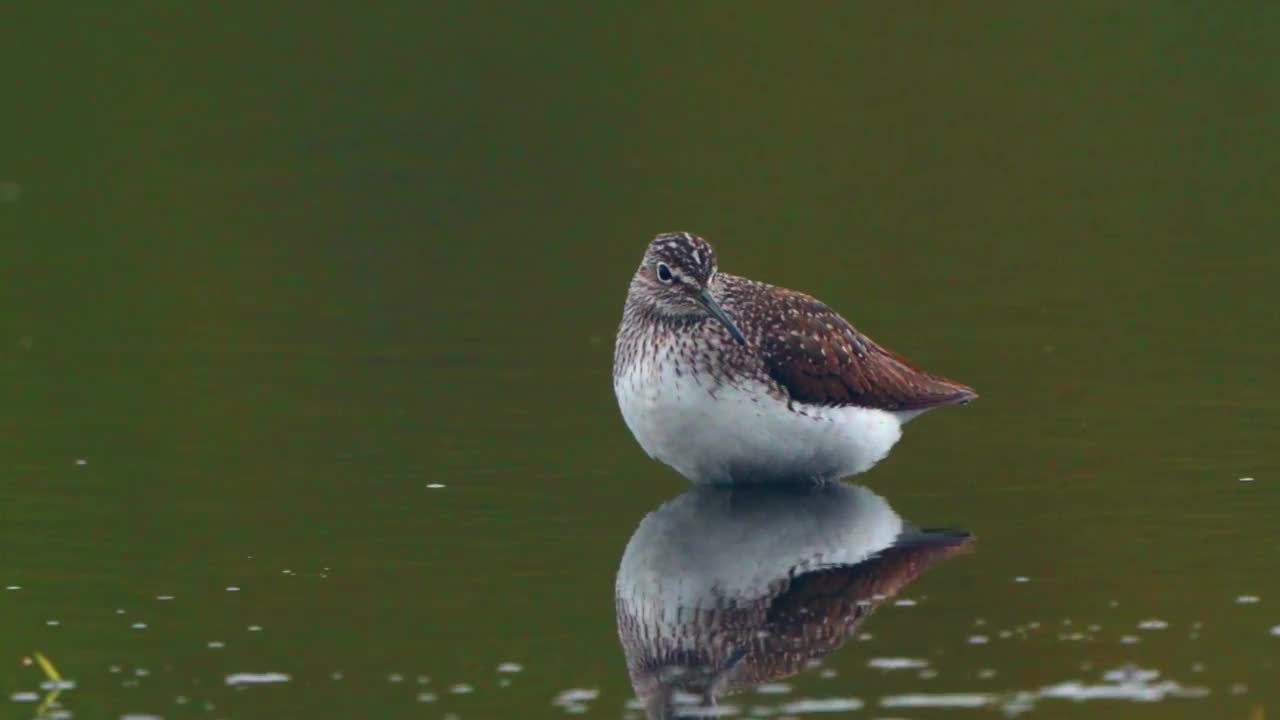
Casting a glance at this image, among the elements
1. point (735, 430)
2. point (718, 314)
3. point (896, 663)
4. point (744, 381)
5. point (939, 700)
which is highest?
point (718, 314)

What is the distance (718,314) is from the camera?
1670 centimetres

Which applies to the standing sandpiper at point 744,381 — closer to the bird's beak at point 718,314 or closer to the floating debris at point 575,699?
the bird's beak at point 718,314

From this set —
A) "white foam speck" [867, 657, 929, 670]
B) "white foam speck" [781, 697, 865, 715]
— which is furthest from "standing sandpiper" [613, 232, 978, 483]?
"white foam speck" [781, 697, 865, 715]

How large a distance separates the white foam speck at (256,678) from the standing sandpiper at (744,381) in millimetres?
4645

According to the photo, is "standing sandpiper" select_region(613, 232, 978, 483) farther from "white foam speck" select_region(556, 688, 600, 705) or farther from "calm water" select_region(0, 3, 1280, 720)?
"white foam speck" select_region(556, 688, 600, 705)

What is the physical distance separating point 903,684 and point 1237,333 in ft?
36.9

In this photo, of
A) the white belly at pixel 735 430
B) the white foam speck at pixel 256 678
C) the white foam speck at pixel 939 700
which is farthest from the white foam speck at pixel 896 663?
the white belly at pixel 735 430

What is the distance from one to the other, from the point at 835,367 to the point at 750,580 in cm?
322

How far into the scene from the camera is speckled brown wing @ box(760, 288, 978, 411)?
1673 cm

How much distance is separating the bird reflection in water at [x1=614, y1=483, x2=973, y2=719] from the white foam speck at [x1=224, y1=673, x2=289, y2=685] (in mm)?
1744

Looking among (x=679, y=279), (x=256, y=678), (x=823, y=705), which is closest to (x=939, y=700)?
(x=823, y=705)

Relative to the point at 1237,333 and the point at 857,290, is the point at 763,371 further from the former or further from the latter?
the point at 857,290

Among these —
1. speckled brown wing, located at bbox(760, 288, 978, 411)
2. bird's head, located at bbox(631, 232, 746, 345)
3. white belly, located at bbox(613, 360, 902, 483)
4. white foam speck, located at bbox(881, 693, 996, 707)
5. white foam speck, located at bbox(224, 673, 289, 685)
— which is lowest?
white foam speck, located at bbox(881, 693, 996, 707)

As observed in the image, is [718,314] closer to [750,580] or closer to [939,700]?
[750,580]
